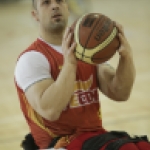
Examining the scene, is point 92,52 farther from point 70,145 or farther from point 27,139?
point 27,139

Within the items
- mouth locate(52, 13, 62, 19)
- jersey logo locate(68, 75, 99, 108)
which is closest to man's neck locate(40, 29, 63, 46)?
mouth locate(52, 13, 62, 19)

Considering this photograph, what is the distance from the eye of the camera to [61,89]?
1.85 m

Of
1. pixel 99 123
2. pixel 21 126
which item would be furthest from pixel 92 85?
pixel 21 126

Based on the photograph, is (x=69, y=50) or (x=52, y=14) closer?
(x=69, y=50)

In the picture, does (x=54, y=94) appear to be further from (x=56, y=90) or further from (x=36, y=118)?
(x=36, y=118)

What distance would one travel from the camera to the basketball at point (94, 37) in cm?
185

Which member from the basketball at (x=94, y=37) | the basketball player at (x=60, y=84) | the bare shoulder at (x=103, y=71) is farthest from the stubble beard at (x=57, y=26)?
the bare shoulder at (x=103, y=71)

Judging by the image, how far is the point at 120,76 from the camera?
6.93 ft

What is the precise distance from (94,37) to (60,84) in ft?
0.88

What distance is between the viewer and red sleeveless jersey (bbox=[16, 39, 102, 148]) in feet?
6.79

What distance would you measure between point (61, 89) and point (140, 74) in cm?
333

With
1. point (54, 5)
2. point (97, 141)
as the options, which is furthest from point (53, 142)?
point (54, 5)

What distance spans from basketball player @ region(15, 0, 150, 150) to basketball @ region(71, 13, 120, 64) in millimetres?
42

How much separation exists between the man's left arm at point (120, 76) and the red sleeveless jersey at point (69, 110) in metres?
0.09
